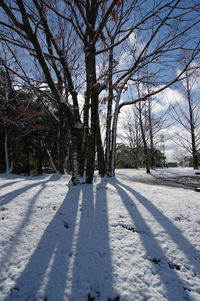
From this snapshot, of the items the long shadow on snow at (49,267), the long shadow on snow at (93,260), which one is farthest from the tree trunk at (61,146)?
the long shadow on snow at (49,267)

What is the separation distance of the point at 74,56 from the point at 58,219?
7.31 meters

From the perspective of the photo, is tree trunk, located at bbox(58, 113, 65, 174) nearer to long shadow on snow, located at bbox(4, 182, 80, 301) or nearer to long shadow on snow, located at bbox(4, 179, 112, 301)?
long shadow on snow, located at bbox(4, 179, 112, 301)

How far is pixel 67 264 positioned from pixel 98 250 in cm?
42

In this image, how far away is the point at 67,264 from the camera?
6.11 ft

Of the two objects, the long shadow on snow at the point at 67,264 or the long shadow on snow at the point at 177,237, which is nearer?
the long shadow on snow at the point at 67,264

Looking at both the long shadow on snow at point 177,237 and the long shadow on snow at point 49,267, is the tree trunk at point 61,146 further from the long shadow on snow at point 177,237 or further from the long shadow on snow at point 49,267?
the long shadow on snow at point 49,267

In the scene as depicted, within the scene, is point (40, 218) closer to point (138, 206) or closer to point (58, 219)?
point (58, 219)

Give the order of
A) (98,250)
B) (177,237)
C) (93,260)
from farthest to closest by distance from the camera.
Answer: (177,237) < (98,250) < (93,260)

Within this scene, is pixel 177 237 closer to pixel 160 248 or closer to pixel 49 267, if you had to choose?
pixel 160 248

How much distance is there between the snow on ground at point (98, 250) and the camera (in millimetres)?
1605

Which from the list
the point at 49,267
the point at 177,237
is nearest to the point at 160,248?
the point at 177,237

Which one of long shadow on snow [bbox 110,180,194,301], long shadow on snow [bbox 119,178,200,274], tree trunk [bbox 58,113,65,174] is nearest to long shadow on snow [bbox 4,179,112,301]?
long shadow on snow [bbox 110,180,194,301]

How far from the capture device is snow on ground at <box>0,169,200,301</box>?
1.61 m

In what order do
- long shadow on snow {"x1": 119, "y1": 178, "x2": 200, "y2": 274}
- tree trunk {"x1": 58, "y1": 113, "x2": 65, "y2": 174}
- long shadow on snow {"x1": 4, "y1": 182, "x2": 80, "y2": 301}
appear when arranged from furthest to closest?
tree trunk {"x1": 58, "y1": 113, "x2": 65, "y2": 174} → long shadow on snow {"x1": 119, "y1": 178, "x2": 200, "y2": 274} → long shadow on snow {"x1": 4, "y1": 182, "x2": 80, "y2": 301}
